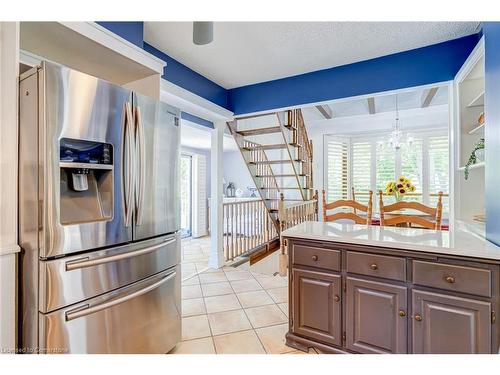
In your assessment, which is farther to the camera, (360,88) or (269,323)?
(360,88)

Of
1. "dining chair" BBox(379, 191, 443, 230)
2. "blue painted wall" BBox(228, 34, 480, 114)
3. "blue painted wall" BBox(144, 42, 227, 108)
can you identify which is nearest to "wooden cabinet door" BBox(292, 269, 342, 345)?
"dining chair" BBox(379, 191, 443, 230)

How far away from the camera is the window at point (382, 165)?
5.02m

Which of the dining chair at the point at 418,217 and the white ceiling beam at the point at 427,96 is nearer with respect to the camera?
the dining chair at the point at 418,217

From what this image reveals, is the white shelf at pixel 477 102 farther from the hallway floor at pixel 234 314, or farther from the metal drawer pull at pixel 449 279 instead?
the hallway floor at pixel 234 314

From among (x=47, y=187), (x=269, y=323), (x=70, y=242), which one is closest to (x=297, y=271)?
(x=269, y=323)

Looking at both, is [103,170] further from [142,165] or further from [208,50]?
[208,50]

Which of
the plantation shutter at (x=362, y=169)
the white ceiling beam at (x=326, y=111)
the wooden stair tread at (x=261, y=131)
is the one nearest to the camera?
the wooden stair tread at (x=261, y=131)

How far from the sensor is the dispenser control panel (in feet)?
4.10

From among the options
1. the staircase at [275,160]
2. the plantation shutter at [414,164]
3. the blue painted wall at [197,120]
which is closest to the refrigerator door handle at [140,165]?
the blue painted wall at [197,120]

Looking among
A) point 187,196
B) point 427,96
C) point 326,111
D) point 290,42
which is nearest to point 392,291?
point 290,42

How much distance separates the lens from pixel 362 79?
2.81 m
